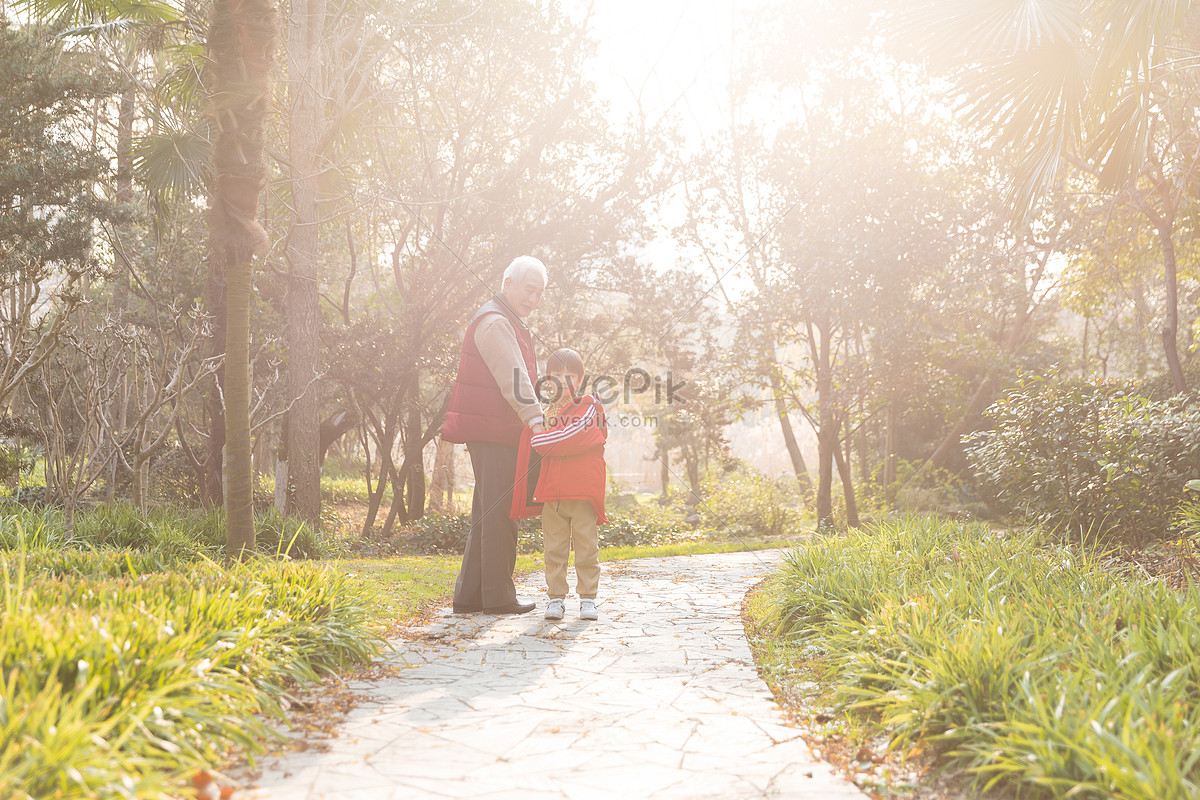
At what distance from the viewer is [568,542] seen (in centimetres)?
438

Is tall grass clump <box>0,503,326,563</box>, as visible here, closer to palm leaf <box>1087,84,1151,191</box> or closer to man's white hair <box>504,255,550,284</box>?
man's white hair <box>504,255,550,284</box>

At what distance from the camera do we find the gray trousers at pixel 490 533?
430 cm

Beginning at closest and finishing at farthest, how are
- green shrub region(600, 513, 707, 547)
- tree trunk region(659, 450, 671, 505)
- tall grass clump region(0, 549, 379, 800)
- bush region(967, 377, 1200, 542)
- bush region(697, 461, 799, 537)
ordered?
1. tall grass clump region(0, 549, 379, 800)
2. bush region(967, 377, 1200, 542)
3. green shrub region(600, 513, 707, 547)
4. bush region(697, 461, 799, 537)
5. tree trunk region(659, 450, 671, 505)

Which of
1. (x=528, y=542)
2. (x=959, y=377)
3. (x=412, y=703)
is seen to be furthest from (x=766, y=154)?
(x=412, y=703)

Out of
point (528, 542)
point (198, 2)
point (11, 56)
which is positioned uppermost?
point (198, 2)

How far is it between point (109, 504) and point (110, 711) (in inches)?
231

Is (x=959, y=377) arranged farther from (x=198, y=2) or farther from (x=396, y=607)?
(x=198, y=2)

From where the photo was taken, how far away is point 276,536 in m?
7.11

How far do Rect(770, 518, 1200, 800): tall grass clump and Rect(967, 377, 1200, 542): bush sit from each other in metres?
2.33

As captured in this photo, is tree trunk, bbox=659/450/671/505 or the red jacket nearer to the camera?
the red jacket

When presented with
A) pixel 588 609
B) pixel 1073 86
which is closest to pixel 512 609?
pixel 588 609

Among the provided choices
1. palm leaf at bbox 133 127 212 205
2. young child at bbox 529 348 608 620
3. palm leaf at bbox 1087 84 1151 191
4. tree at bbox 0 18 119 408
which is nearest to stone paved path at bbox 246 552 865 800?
young child at bbox 529 348 608 620

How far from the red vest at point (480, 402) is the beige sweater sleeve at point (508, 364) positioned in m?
0.06

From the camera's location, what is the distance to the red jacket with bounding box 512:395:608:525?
4164 millimetres
